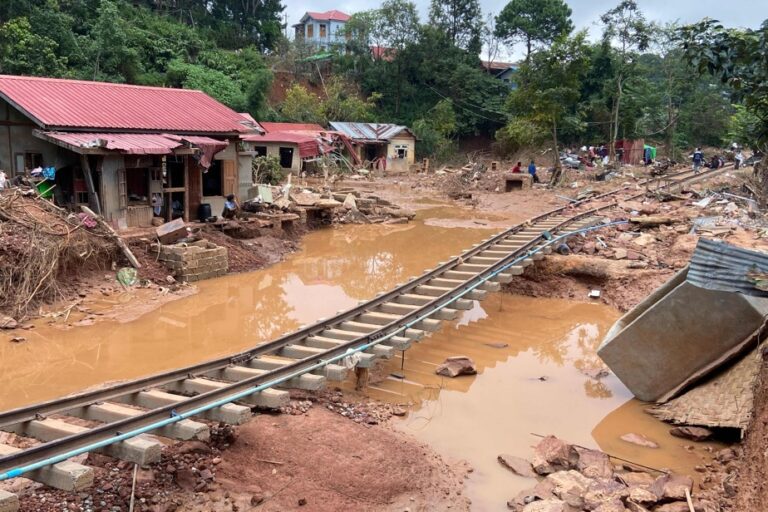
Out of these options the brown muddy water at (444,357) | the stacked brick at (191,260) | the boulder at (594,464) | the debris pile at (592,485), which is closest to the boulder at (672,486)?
the debris pile at (592,485)

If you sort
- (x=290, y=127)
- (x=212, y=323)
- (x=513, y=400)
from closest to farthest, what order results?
(x=513, y=400) < (x=212, y=323) < (x=290, y=127)

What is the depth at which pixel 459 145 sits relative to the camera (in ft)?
174

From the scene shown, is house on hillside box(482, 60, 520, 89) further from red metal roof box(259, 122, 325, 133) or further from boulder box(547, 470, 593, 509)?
boulder box(547, 470, 593, 509)

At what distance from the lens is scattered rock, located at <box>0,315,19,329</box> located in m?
10.8

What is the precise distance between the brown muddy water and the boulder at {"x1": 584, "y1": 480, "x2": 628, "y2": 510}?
2.69 ft

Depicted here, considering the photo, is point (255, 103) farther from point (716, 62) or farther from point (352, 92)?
point (716, 62)

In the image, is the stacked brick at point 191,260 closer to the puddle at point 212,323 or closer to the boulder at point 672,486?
the puddle at point 212,323

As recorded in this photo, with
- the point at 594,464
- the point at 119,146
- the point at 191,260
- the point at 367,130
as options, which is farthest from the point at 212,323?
the point at 367,130

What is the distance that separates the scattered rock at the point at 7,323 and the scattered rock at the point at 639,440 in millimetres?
10061

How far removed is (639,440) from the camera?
297 inches

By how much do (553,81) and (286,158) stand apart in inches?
614

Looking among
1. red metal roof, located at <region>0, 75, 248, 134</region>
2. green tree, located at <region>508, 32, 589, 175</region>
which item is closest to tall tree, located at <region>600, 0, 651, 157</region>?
green tree, located at <region>508, 32, 589, 175</region>

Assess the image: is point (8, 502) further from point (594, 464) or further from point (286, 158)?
point (286, 158)

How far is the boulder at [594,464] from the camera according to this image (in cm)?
625
